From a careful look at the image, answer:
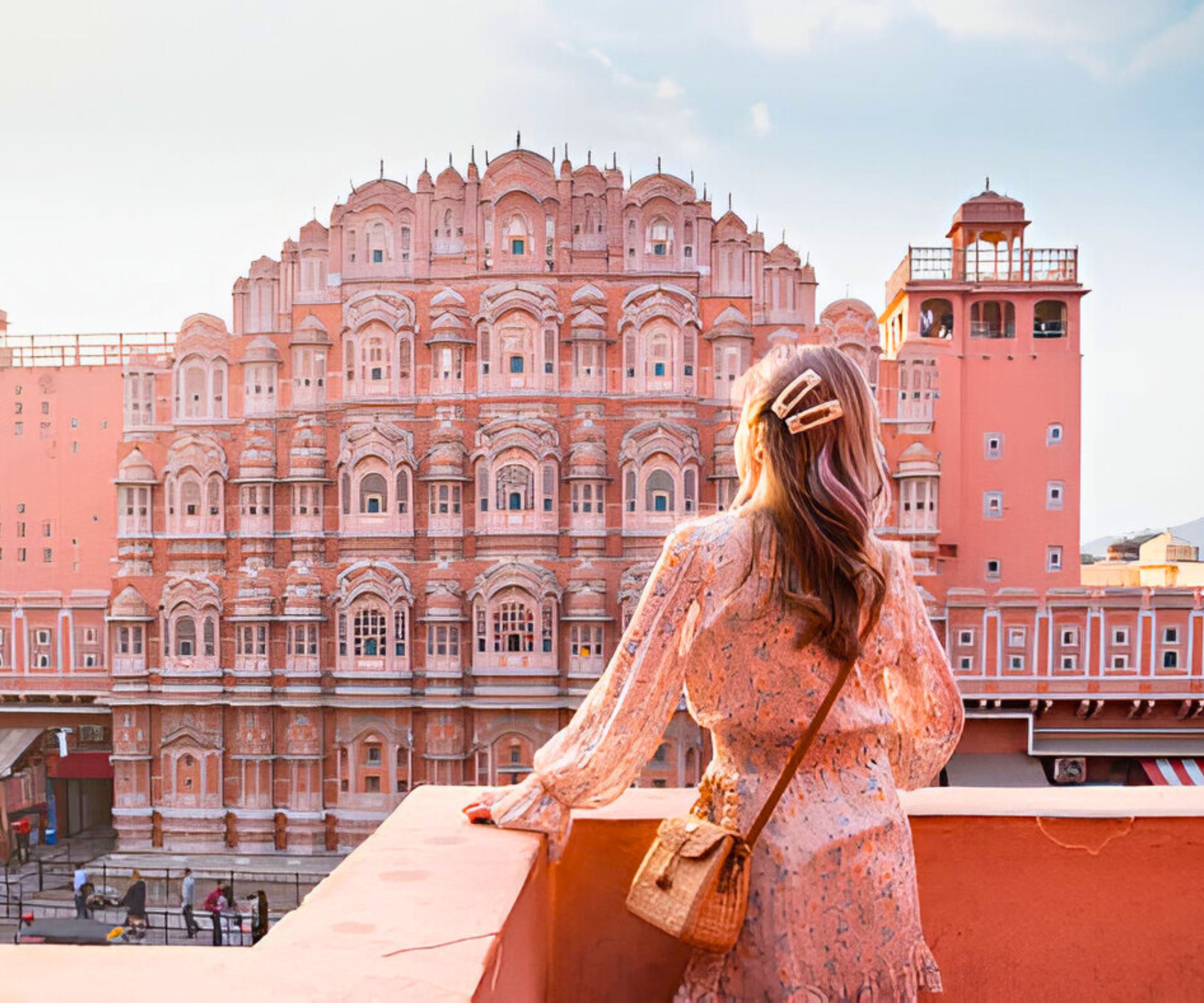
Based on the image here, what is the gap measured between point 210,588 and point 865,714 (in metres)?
10.9

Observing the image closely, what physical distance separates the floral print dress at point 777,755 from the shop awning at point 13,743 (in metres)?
12.1

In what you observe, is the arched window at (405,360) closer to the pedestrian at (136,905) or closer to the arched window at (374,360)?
the arched window at (374,360)

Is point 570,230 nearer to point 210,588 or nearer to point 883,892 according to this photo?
point 210,588

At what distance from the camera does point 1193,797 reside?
5.61 feet

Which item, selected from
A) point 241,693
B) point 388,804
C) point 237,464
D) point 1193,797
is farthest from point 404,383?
point 1193,797

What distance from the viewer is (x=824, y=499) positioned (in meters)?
1.23

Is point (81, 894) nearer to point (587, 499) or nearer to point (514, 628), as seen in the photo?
point (514, 628)

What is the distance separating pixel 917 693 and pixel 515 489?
9.60 metres

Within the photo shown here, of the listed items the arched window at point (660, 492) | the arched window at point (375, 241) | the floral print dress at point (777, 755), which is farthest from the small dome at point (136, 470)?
the floral print dress at point (777, 755)

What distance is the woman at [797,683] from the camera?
1.22 m

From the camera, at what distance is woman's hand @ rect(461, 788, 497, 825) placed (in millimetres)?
1403

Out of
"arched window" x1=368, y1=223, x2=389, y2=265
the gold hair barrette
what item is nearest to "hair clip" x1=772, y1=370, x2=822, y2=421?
the gold hair barrette

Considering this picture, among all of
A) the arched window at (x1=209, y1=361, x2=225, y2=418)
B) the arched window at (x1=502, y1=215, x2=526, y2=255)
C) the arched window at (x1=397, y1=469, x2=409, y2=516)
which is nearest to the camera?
the arched window at (x1=397, y1=469, x2=409, y2=516)

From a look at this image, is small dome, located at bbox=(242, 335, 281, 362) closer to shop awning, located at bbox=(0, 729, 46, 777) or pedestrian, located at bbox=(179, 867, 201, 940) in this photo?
shop awning, located at bbox=(0, 729, 46, 777)
